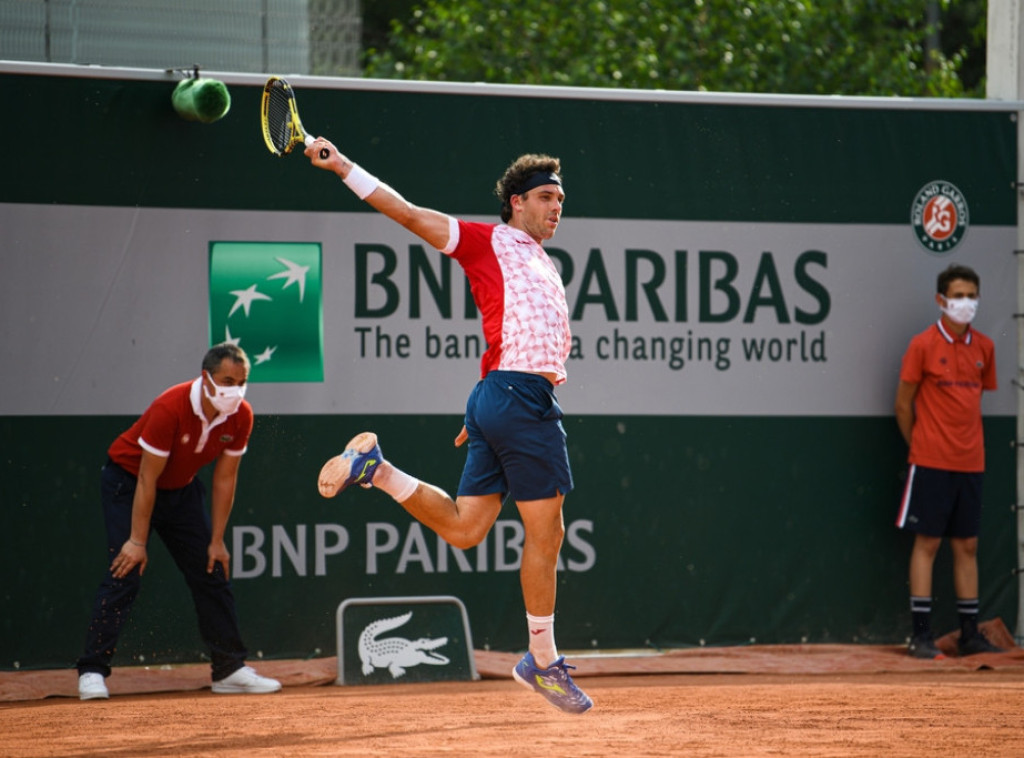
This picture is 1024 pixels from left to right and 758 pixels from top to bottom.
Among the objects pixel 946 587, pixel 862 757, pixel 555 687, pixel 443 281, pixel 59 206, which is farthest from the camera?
pixel 946 587

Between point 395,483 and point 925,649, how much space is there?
395 cm

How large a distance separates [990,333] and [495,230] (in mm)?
4080

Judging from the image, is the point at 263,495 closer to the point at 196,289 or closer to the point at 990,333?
the point at 196,289

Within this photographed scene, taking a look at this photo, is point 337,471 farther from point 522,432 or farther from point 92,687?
point 92,687

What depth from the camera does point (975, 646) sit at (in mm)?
8383

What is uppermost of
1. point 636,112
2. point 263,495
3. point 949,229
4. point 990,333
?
point 636,112

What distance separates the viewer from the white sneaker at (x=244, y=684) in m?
7.16

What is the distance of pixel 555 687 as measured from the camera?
5824 mm

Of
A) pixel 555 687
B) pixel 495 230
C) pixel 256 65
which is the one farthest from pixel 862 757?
pixel 256 65

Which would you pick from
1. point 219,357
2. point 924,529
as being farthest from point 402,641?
point 924,529

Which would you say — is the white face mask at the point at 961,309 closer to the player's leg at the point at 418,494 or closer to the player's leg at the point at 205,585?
the player's leg at the point at 418,494

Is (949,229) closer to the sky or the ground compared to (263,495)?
closer to the sky

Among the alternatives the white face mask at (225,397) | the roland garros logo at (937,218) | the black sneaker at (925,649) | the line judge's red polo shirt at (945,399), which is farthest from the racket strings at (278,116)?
the black sneaker at (925,649)

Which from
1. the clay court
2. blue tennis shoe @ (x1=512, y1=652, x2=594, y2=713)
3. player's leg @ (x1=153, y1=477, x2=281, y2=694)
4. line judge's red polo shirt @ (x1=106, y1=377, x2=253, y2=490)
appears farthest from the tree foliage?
blue tennis shoe @ (x1=512, y1=652, x2=594, y2=713)
